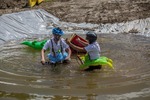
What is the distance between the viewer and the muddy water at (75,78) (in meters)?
7.04

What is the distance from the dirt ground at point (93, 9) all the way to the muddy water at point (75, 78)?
4.36 metres

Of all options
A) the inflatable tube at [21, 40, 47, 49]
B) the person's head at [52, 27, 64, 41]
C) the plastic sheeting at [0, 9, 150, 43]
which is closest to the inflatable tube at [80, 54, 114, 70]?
the person's head at [52, 27, 64, 41]

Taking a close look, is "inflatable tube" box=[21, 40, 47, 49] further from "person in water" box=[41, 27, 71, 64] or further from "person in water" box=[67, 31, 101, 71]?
"person in water" box=[67, 31, 101, 71]

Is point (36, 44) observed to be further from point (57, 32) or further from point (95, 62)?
point (95, 62)

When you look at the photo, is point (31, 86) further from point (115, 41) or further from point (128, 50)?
point (115, 41)

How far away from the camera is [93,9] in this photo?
16797 millimetres

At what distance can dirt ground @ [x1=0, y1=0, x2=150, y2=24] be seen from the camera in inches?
607

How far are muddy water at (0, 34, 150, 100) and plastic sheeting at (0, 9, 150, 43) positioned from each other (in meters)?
2.54

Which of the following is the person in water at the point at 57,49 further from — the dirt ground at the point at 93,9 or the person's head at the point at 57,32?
the dirt ground at the point at 93,9

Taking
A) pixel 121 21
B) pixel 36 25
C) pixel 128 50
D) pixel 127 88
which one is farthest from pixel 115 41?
pixel 127 88

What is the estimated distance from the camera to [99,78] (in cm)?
811

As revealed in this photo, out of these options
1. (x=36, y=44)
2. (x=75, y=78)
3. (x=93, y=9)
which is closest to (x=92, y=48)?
(x=75, y=78)

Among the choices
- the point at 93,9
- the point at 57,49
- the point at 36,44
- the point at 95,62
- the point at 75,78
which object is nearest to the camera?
the point at 75,78

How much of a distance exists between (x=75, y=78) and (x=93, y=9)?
905 cm
